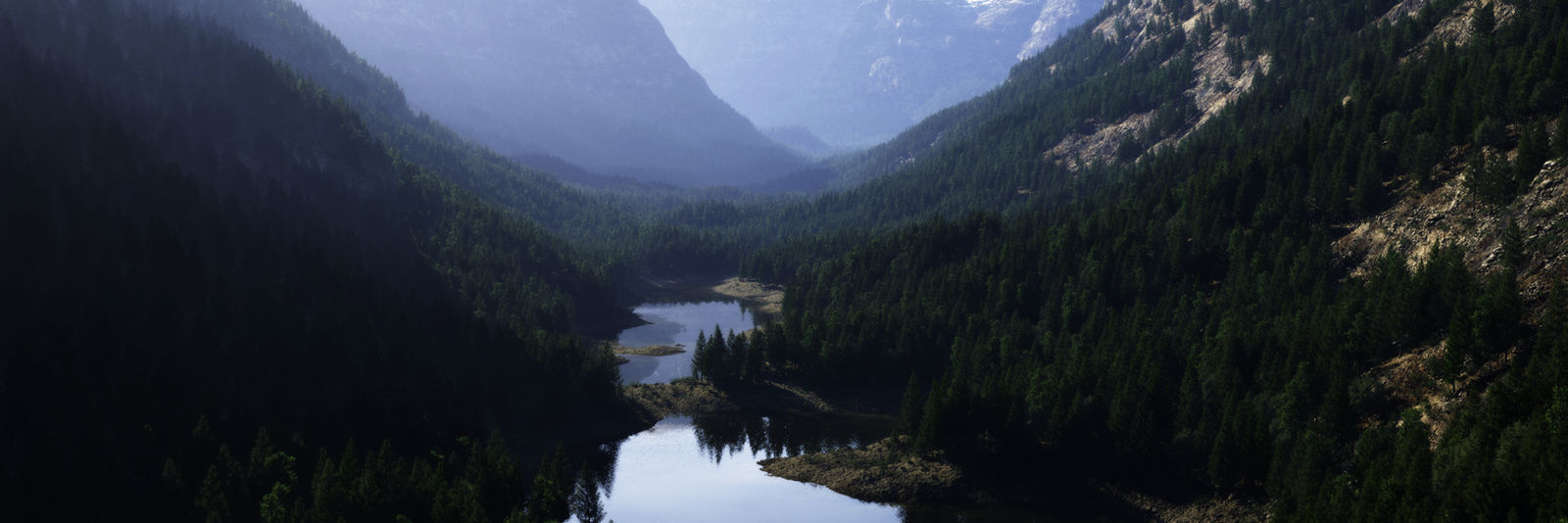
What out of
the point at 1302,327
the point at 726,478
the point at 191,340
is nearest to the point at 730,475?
the point at 726,478

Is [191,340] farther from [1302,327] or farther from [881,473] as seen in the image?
[1302,327]

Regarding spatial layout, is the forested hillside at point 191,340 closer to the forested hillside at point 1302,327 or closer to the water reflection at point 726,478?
the water reflection at point 726,478

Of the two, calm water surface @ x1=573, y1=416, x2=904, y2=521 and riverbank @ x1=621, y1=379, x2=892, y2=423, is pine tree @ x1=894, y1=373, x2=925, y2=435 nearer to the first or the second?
calm water surface @ x1=573, y1=416, x2=904, y2=521

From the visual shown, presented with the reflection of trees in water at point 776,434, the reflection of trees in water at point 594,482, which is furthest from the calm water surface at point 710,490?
the reflection of trees in water at point 594,482

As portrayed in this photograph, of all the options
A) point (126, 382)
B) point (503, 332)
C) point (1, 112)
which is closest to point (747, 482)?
point (503, 332)

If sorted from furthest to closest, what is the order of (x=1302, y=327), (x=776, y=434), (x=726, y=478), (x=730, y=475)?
(x=776, y=434)
(x=730, y=475)
(x=726, y=478)
(x=1302, y=327)
